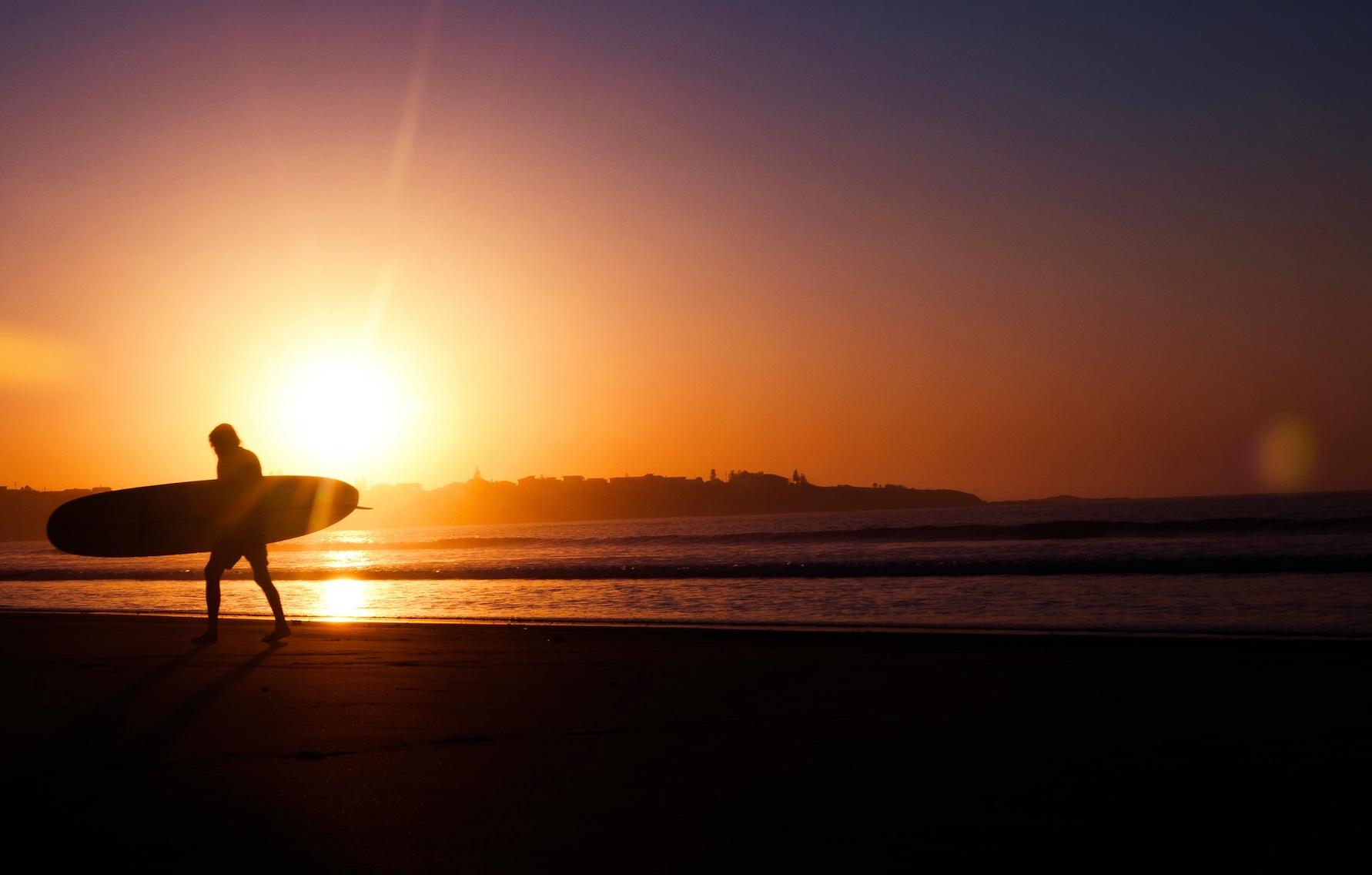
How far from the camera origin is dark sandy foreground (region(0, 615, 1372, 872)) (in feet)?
10.6

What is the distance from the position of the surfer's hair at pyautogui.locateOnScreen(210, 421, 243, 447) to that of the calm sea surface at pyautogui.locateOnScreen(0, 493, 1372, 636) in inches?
140

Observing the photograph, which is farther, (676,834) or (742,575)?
(742,575)

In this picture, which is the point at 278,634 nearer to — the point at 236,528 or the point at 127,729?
the point at 236,528

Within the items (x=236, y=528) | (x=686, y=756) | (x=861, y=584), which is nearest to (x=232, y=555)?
(x=236, y=528)

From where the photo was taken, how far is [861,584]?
57.6 ft

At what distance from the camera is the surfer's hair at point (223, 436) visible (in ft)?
32.1

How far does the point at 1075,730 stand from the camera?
482cm

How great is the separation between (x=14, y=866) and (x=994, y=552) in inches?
1124

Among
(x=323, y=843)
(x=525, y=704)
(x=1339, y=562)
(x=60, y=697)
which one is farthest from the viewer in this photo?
(x=1339, y=562)

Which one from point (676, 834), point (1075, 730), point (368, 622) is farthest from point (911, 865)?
point (368, 622)

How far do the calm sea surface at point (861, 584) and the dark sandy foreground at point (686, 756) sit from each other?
380 cm

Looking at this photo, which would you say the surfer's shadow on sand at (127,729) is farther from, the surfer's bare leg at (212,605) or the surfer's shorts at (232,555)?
the surfer's shorts at (232,555)

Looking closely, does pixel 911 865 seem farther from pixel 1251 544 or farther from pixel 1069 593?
pixel 1251 544

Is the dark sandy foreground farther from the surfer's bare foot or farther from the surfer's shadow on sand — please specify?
the surfer's bare foot
